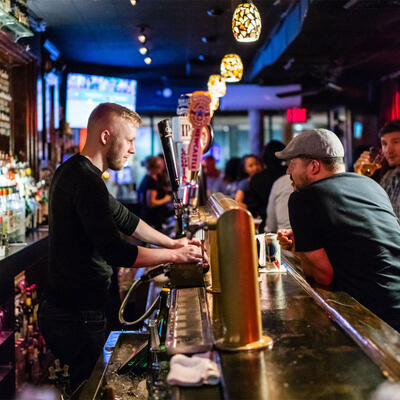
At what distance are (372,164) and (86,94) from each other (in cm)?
485

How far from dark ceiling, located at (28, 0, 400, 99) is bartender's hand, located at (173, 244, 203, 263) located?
2.30 meters

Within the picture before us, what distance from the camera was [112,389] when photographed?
68.7 inches

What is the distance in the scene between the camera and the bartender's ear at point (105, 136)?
230cm

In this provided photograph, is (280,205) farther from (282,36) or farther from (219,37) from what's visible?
(219,37)

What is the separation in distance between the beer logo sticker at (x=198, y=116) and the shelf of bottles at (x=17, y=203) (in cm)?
242

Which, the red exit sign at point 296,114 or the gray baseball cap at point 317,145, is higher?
the red exit sign at point 296,114

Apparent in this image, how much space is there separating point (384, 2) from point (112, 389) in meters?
4.46

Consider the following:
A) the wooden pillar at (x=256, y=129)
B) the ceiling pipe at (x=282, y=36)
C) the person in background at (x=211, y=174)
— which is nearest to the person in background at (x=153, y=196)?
the person in background at (x=211, y=174)

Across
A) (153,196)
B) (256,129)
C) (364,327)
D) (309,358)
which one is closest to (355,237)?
(364,327)

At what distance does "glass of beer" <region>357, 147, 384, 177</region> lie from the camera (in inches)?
162

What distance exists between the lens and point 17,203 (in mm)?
4176

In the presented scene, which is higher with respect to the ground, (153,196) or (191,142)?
(191,142)

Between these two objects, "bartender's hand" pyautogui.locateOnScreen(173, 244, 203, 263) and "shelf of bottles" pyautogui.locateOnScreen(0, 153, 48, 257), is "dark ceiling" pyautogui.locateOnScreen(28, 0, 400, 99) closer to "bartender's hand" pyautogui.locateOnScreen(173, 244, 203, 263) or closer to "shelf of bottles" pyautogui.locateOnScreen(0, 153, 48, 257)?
"shelf of bottles" pyautogui.locateOnScreen(0, 153, 48, 257)

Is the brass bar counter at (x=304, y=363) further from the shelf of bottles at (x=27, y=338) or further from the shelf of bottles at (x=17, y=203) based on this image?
the shelf of bottles at (x=27, y=338)
